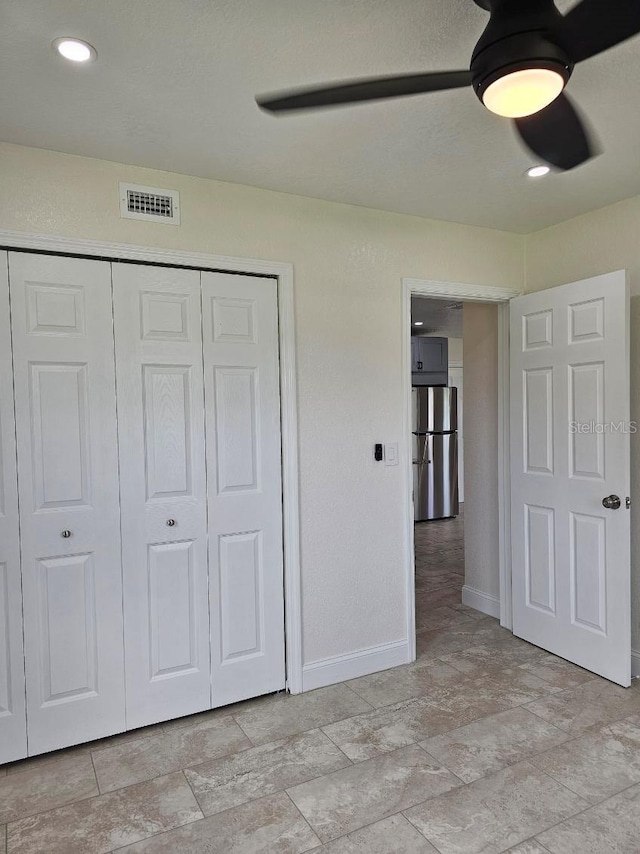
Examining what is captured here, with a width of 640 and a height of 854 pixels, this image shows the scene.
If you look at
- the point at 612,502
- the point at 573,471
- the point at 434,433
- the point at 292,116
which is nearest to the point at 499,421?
the point at 573,471

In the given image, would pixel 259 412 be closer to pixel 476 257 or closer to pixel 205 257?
pixel 205 257

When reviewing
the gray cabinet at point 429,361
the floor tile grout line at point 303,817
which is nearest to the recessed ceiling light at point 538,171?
the floor tile grout line at point 303,817

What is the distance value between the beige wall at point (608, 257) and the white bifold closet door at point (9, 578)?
2960 millimetres

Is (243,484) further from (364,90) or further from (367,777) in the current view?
(364,90)

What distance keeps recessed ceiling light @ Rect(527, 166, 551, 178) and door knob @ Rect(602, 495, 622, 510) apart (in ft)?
5.35

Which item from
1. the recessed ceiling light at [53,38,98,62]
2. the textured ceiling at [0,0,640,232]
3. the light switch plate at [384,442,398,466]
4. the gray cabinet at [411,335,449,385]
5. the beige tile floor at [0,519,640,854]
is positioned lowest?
the beige tile floor at [0,519,640,854]

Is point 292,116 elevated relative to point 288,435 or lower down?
elevated

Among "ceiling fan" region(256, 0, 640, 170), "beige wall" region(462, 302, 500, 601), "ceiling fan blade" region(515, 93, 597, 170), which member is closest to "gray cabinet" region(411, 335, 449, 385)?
"beige wall" region(462, 302, 500, 601)

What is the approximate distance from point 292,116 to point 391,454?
1.75m

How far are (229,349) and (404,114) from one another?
125cm

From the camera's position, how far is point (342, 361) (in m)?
2.97

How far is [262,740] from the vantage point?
2.46m

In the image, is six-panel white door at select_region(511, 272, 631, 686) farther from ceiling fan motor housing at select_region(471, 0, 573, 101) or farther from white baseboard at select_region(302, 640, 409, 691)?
ceiling fan motor housing at select_region(471, 0, 573, 101)

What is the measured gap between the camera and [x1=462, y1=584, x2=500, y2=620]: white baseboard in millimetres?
3873
